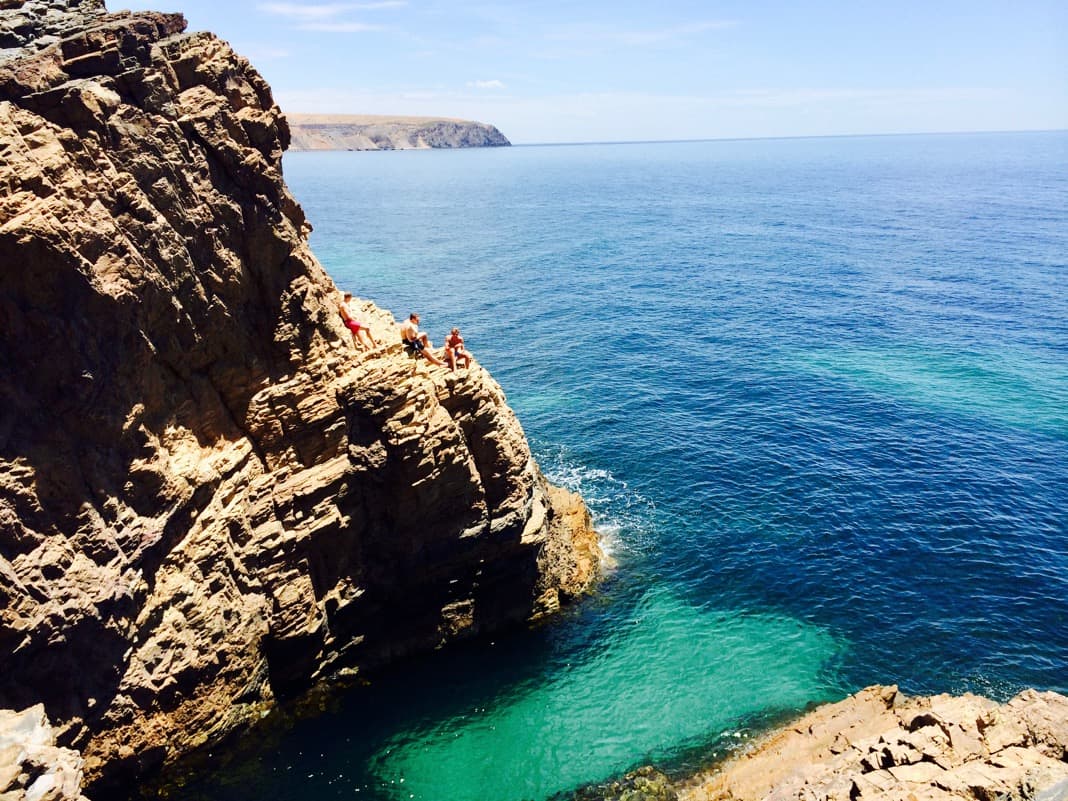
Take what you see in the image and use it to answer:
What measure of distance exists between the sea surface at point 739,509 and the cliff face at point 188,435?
3622 millimetres

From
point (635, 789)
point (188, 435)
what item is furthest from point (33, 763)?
point (635, 789)

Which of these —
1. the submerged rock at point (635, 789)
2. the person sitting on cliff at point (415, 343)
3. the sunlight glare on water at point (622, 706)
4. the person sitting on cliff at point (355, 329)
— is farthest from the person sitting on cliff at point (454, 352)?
the submerged rock at point (635, 789)

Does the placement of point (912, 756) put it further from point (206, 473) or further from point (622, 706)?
point (206, 473)

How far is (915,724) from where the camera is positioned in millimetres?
24922

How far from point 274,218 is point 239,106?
14.3 feet

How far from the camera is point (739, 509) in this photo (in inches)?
1786

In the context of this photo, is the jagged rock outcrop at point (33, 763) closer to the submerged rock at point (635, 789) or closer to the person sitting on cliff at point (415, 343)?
the submerged rock at point (635, 789)

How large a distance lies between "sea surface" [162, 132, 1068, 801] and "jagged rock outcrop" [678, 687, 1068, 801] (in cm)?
235

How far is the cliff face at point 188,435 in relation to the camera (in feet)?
75.2

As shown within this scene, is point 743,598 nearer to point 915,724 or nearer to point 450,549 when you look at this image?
point 915,724

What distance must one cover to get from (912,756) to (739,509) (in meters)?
23.1

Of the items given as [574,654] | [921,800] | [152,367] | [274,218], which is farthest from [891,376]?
[152,367]

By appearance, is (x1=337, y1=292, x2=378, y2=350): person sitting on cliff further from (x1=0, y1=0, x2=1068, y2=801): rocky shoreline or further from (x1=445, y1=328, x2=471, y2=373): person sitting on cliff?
(x1=445, y1=328, x2=471, y2=373): person sitting on cliff

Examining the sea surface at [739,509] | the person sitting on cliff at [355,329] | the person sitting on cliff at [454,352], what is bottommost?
the sea surface at [739,509]
